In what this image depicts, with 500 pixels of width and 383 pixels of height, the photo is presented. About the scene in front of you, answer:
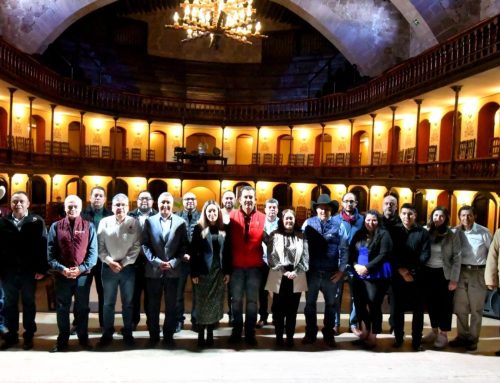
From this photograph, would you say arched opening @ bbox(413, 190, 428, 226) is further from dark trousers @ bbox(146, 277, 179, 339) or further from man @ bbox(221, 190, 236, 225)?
dark trousers @ bbox(146, 277, 179, 339)

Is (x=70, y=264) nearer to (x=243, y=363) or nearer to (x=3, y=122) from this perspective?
(x=243, y=363)

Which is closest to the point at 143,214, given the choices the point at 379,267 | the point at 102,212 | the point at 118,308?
the point at 102,212

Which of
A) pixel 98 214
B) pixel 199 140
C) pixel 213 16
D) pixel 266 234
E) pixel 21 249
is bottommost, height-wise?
pixel 21 249

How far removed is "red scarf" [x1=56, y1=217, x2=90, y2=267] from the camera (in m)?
4.90

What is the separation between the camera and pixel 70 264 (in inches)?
193

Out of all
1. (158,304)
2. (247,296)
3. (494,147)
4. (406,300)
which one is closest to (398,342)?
(406,300)

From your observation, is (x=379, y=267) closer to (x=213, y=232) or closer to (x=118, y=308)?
(x=213, y=232)

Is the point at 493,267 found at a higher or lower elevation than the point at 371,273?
higher

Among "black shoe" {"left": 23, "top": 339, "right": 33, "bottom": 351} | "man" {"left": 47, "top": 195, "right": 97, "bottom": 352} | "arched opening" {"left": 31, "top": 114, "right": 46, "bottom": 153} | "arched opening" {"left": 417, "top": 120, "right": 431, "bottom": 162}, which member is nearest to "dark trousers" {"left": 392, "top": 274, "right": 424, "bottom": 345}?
"man" {"left": 47, "top": 195, "right": 97, "bottom": 352}

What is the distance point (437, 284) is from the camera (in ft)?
17.6

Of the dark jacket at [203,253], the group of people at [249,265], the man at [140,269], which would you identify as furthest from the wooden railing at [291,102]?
the man at [140,269]

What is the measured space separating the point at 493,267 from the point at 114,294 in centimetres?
446

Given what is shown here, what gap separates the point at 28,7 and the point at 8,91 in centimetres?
678

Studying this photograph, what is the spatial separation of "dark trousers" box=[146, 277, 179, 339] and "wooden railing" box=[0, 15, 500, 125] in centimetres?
1013
